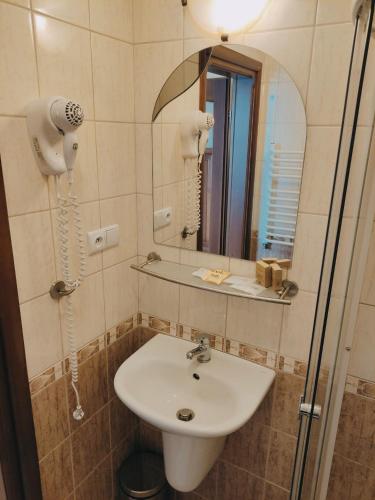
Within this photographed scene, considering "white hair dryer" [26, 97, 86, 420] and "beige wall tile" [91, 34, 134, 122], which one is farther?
"beige wall tile" [91, 34, 134, 122]

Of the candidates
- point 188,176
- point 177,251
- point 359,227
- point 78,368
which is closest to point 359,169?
point 359,227

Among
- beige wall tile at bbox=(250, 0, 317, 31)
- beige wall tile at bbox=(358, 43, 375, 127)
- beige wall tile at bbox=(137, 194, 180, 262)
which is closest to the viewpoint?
beige wall tile at bbox=(358, 43, 375, 127)

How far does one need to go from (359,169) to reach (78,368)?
1.16 metres

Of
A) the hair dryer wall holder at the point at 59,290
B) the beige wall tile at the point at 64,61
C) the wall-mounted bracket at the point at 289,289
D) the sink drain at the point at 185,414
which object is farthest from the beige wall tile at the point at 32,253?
the wall-mounted bracket at the point at 289,289

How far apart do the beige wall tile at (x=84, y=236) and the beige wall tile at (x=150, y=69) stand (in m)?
0.42

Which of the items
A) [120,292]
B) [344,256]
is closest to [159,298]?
[120,292]

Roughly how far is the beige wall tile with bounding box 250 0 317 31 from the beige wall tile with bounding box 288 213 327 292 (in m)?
0.57

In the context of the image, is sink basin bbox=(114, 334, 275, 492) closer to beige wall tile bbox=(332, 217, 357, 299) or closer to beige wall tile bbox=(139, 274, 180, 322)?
Result: beige wall tile bbox=(139, 274, 180, 322)

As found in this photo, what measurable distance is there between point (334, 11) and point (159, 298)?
1165 mm

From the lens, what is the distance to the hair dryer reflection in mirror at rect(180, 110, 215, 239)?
1.29 metres

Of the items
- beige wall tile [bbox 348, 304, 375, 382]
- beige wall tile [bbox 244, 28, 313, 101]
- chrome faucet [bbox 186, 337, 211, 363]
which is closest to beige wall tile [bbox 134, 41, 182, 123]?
beige wall tile [bbox 244, 28, 313, 101]

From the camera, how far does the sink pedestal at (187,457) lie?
1278 millimetres

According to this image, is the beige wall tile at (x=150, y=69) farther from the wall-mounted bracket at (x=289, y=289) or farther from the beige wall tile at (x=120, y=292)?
the wall-mounted bracket at (x=289, y=289)

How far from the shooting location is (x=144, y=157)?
4.72 ft
